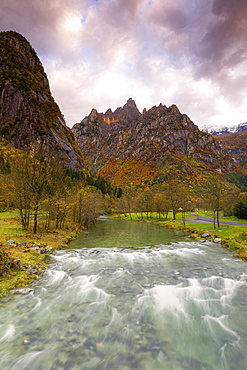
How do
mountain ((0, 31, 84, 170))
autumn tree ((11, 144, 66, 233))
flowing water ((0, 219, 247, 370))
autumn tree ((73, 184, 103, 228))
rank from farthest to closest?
mountain ((0, 31, 84, 170)), autumn tree ((73, 184, 103, 228)), autumn tree ((11, 144, 66, 233)), flowing water ((0, 219, 247, 370))

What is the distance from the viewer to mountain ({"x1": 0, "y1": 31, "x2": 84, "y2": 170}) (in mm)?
115725

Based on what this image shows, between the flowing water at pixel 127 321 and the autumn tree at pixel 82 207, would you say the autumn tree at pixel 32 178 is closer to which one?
the autumn tree at pixel 82 207

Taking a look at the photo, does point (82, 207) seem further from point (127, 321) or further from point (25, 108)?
point (25, 108)

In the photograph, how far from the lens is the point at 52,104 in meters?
151

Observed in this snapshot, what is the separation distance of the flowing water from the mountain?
104947 millimetres

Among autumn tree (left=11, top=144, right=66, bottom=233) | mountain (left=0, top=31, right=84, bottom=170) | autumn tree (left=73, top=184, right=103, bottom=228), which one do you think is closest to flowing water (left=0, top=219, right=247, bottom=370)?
autumn tree (left=11, top=144, right=66, bottom=233)

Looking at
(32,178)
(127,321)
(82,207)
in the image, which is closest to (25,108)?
(82,207)

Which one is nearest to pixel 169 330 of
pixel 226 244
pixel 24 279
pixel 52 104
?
pixel 24 279

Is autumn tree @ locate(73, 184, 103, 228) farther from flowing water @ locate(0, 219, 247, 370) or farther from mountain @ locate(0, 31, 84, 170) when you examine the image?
mountain @ locate(0, 31, 84, 170)

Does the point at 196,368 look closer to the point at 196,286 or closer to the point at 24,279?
the point at 196,286

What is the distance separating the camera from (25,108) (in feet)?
423

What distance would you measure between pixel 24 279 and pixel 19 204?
57.2 feet

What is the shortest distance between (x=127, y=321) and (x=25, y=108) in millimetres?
155043

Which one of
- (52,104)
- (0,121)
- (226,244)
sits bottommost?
(226,244)
